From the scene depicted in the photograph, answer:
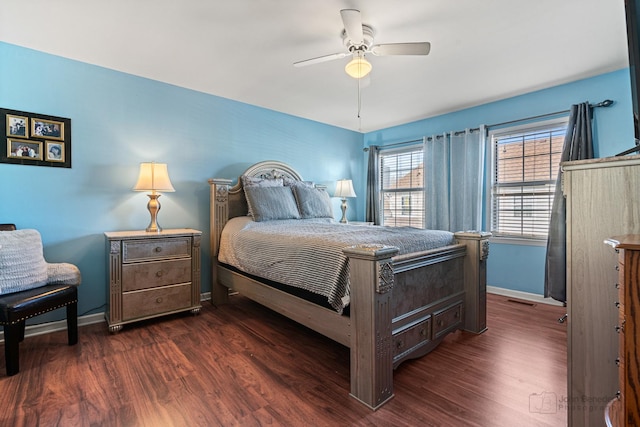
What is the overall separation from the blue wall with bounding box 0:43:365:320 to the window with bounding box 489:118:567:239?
3.06 metres

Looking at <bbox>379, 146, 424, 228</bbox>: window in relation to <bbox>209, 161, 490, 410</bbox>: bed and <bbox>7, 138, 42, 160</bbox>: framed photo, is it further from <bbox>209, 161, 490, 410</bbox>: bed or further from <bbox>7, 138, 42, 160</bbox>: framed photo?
<bbox>7, 138, 42, 160</bbox>: framed photo

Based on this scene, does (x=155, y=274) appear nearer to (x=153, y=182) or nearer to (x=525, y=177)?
(x=153, y=182)

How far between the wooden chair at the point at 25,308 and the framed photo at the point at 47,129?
79 centimetres

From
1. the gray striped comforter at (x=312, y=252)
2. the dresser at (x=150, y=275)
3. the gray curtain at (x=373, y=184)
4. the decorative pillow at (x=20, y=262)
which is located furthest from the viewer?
the gray curtain at (x=373, y=184)

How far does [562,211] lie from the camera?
3.04 meters

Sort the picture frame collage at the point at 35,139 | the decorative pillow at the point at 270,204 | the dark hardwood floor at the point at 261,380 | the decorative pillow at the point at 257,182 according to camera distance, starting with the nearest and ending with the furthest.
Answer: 1. the dark hardwood floor at the point at 261,380
2. the picture frame collage at the point at 35,139
3. the decorative pillow at the point at 270,204
4. the decorative pillow at the point at 257,182

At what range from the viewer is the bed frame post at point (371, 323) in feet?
4.97

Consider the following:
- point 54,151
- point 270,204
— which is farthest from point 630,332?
point 54,151

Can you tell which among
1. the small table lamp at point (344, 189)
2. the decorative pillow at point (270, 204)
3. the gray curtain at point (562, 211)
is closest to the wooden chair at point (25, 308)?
the decorative pillow at point (270, 204)

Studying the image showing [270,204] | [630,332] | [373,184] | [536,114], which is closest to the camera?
[630,332]

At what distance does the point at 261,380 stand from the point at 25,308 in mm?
1583

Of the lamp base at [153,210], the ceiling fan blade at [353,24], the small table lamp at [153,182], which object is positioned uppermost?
the ceiling fan blade at [353,24]

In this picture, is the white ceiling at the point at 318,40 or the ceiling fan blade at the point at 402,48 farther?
the ceiling fan blade at the point at 402,48

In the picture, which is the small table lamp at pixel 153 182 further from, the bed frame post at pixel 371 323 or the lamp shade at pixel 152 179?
the bed frame post at pixel 371 323
